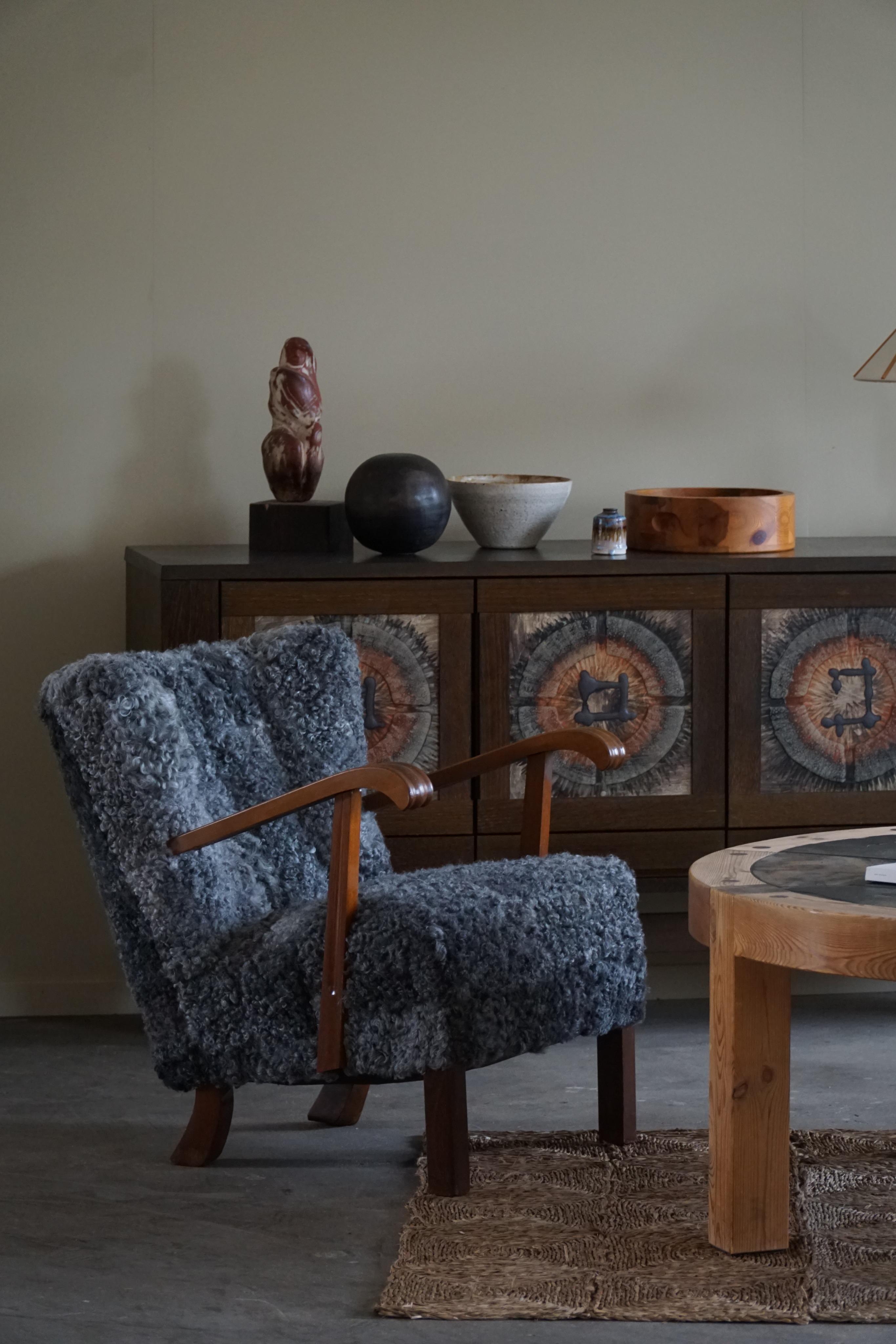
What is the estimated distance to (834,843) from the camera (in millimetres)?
2580

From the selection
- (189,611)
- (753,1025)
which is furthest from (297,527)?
(753,1025)

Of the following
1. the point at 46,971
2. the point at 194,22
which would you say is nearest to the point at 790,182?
the point at 194,22

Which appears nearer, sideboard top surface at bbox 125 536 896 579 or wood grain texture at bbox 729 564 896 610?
sideboard top surface at bbox 125 536 896 579

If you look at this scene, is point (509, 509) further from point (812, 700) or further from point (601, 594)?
point (812, 700)

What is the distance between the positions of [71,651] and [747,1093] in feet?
6.77

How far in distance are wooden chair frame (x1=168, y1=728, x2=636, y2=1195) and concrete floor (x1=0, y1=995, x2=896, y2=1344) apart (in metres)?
0.08

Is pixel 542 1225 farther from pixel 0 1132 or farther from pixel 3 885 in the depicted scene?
pixel 3 885

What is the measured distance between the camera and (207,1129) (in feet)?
8.97

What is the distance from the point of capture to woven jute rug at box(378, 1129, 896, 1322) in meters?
2.20

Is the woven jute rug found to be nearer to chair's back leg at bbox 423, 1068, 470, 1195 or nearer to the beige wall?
chair's back leg at bbox 423, 1068, 470, 1195

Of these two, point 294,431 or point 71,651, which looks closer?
point 294,431

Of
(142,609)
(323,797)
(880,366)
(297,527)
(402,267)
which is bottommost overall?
(323,797)

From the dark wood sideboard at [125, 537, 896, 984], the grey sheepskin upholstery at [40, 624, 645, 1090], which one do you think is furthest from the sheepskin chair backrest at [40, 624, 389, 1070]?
the dark wood sideboard at [125, 537, 896, 984]

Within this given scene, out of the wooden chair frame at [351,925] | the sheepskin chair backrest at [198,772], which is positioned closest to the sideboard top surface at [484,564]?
the sheepskin chair backrest at [198,772]
